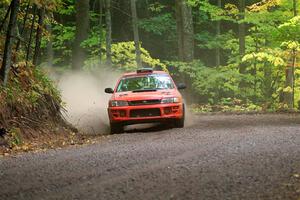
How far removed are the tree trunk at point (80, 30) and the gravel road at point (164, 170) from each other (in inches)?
639

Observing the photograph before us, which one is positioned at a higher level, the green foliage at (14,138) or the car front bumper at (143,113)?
the car front bumper at (143,113)

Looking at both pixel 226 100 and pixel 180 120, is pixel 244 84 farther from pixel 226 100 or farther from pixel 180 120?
pixel 180 120

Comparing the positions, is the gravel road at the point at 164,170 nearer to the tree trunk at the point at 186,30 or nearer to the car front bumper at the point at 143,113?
the car front bumper at the point at 143,113

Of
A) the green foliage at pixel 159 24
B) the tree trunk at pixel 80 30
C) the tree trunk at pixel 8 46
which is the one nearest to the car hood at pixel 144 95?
the tree trunk at pixel 8 46

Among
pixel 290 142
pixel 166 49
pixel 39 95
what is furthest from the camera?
pixel 166 49

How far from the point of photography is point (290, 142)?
10.1 metres

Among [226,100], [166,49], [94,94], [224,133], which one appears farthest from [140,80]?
[166,49]

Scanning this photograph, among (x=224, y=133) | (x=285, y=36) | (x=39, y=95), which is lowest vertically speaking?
(x=224, y=133)

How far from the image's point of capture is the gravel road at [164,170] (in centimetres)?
600

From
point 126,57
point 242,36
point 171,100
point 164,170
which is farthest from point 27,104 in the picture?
point 126,57

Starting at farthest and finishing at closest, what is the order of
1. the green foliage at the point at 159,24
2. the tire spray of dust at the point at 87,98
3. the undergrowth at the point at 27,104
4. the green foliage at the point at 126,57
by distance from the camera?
the green foliage at the point at 159,24
the green foliage at the point at 126,57
the tire spray of dust at the point at 87,98
the undergrowth at the point at 27,104

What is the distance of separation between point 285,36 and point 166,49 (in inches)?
665

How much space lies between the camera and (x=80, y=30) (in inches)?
1075

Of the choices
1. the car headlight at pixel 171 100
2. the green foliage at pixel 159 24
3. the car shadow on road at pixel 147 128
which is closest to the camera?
the car headlight at pixel 171 100
